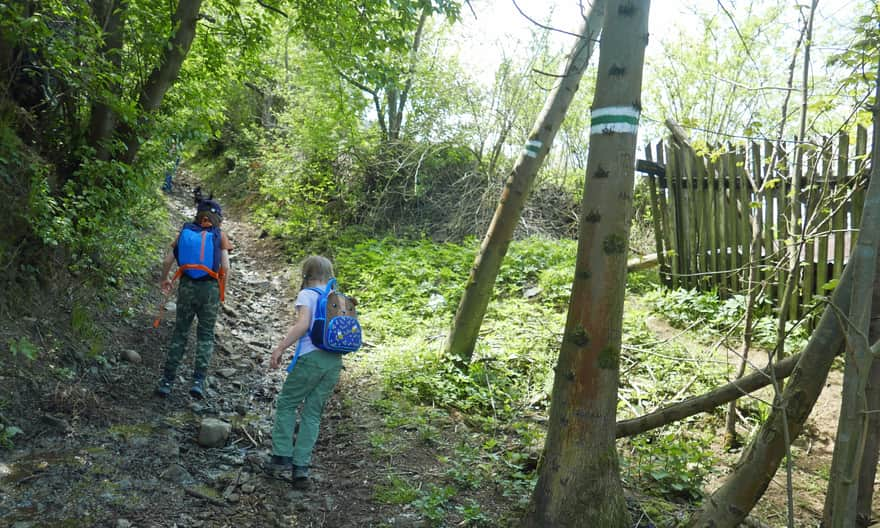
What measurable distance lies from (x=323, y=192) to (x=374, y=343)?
6439 millimetres

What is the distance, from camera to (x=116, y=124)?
6.62 metres

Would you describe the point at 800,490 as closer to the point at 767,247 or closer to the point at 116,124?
the point at 767,247

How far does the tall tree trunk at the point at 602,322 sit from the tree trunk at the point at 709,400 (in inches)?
21.2

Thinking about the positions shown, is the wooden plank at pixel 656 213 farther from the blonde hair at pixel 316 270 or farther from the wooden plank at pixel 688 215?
the blonde hair at pixel 316 270

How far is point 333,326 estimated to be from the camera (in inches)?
164

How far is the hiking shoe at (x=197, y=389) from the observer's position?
554 cm

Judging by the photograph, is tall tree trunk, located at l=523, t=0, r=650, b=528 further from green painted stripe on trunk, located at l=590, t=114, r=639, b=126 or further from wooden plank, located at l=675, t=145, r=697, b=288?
wooden plank, located at l=675, t=145, r=697, b=288

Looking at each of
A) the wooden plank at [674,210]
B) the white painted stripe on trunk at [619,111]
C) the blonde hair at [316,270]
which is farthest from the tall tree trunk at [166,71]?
the wooden plank at [674,210]

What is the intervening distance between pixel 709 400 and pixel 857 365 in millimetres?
1468

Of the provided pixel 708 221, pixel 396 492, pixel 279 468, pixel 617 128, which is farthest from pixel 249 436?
pixel 708 221

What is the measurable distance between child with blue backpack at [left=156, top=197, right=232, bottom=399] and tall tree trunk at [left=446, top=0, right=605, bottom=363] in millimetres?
2599

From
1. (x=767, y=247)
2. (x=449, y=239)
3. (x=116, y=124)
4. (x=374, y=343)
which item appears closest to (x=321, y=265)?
(x=374, y=343)

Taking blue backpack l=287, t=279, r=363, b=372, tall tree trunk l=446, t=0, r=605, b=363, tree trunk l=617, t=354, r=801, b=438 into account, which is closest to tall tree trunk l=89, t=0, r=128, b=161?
blue backpack l=287, t=279, r=363, b=372

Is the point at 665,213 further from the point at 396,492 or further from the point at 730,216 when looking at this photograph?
the point at 396,492
